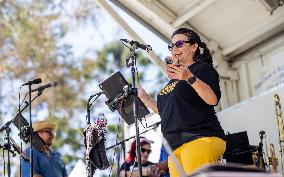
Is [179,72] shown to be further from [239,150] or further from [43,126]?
[43,126]

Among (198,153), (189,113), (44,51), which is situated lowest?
(198,153)

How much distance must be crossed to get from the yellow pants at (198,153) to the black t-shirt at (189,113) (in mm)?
45

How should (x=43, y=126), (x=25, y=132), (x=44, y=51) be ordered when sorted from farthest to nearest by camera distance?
(x=44, y=51) → (x=43, y=126) → (x=25, y=132)

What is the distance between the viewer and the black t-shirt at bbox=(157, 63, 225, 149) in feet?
12.8

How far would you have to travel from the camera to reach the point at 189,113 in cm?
395

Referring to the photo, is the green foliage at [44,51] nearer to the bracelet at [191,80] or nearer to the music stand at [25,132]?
the music stand at [25,132]

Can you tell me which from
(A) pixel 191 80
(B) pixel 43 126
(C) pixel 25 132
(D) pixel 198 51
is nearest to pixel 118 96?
(D) pixel 198 51

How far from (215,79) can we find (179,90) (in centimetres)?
29

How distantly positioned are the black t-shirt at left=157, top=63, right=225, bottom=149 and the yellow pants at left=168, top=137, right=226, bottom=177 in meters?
0.04

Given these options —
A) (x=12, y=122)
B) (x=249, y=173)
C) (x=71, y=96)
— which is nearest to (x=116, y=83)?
(x=12, y=122)

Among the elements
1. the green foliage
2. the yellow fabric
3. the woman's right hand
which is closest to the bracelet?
the woman's right hand

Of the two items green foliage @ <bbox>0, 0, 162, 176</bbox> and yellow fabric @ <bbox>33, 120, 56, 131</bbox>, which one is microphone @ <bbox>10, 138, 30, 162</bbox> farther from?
green foliage @ <bbox>0, 0, 162, 176</bbox>

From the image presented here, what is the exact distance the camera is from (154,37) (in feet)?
25.5

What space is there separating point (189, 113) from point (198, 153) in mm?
326
